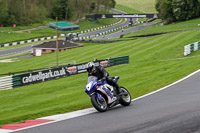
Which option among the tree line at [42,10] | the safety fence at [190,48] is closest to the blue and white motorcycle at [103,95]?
the safety fence at [190,48]

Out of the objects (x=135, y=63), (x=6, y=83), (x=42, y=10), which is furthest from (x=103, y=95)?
(x=42, y=10)

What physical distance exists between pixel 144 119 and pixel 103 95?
2639 millimetres

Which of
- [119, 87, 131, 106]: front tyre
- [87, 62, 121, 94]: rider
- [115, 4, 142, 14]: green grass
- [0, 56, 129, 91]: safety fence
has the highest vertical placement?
[87, 62, 121, 94]: rider

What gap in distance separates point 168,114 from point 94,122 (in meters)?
2.42

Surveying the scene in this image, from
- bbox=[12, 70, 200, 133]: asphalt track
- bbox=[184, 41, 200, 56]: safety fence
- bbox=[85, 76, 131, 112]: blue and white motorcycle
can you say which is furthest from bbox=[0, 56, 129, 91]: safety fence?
bbox=[12, 70, 200, 133]: asphalt track

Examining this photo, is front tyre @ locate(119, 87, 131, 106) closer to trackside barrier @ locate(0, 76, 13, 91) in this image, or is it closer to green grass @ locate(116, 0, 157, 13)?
trackside barrier @ locate(0, 76, 13, 91)

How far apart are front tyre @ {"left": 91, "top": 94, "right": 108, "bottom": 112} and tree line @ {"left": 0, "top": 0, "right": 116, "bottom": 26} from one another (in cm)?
Result: 9229

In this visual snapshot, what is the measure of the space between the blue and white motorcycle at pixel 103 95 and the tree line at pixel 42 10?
91.8 m

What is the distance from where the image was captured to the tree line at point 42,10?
103 meters

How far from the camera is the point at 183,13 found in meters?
98.1

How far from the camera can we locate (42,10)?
115938 millimetres

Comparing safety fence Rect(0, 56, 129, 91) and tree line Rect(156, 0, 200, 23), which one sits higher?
tree line Rect(156, 0, 200, 23)

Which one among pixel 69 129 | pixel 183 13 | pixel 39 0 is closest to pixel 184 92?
pixel 69 129

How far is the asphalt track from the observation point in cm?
949
